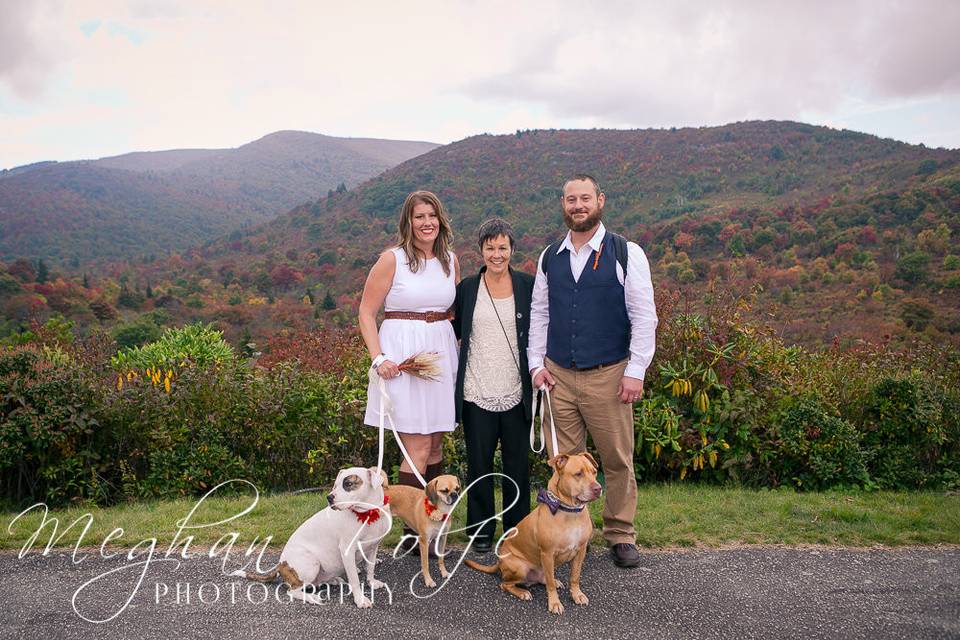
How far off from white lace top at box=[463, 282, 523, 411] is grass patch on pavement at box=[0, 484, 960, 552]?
3.79 ft

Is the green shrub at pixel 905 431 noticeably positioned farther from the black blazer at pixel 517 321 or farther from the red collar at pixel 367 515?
the red collar at pixel 367 515

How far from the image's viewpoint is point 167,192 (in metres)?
93.1

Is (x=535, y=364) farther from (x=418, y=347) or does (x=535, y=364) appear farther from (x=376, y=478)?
(x=376, y=478)

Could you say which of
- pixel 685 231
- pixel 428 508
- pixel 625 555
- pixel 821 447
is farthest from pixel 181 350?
pixel 685 231

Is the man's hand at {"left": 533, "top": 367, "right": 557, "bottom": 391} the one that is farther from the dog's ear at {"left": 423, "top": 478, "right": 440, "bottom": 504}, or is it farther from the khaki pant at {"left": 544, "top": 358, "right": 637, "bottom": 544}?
the dog's ear at {"left": 423, "top": 478, "right": 440, "bottom": 504}

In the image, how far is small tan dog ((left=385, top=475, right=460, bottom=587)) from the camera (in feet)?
12.1

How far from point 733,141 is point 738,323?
219 ft

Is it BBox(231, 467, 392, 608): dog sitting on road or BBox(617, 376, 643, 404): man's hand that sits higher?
BBox(617, 376, 643, 404): man's hand

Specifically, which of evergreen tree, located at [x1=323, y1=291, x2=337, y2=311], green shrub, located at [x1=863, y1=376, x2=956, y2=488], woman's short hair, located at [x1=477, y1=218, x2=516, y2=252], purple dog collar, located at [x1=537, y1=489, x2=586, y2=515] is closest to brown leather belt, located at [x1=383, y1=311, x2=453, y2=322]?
woman's short hair, located at [x1=477, y1=218, x2=516, y2=252]

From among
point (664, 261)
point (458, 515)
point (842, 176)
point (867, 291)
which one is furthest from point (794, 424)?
point (842, 176)

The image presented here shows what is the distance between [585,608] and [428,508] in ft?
3.46

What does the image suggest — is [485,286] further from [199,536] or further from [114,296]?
[114,296]

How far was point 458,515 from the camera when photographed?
4.96 metres

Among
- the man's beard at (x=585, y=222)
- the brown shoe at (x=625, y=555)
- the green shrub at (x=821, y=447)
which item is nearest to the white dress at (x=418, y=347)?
the man's beard at (x=585, y=222)
